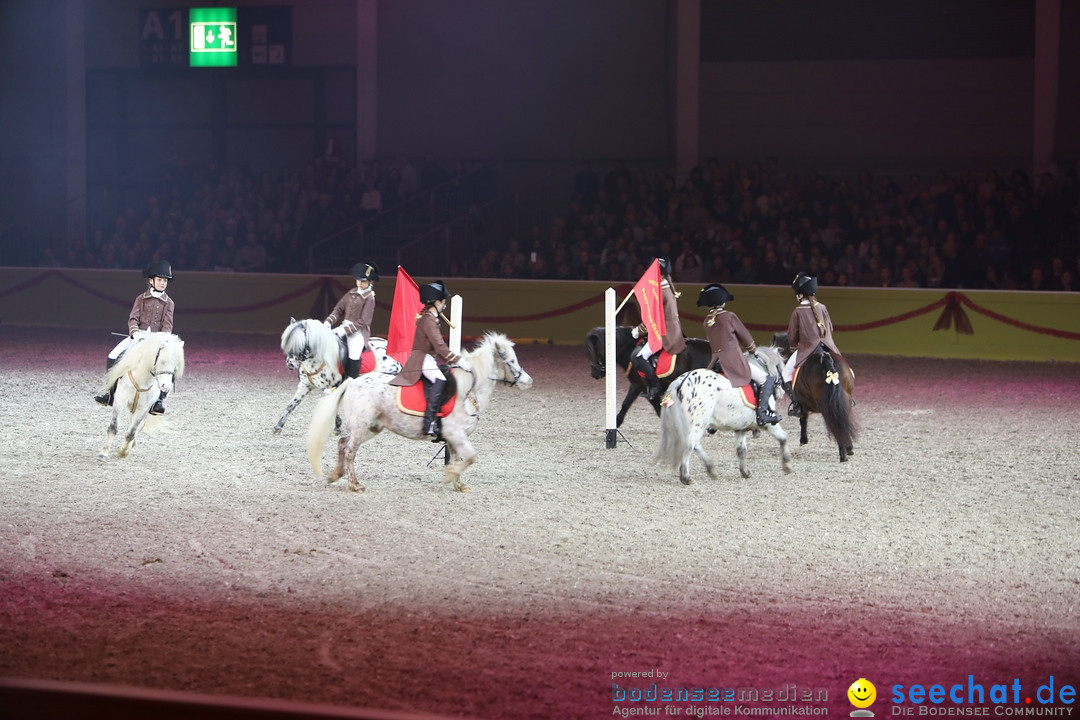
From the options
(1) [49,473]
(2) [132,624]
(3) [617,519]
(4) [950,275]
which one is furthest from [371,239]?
(2) [132,624]

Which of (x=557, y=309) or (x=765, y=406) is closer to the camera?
Answer: (x=765, y=406)

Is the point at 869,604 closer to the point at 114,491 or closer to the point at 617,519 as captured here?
the point at 617,519

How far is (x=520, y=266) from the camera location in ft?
76.8

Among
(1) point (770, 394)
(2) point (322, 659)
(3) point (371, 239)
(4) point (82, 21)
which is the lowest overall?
(2) point (322, 659)

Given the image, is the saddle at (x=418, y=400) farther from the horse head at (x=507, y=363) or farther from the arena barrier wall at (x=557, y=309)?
the arena barrier wall at (x=557, y=309)

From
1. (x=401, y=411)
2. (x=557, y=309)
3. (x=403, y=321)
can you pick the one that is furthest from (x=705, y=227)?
(x=401, y=411)

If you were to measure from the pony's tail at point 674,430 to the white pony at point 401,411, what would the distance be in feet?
4.25

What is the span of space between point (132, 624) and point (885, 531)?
5434 millimetres

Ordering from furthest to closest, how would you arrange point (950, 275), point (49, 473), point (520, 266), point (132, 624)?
point (520, 266) → point (950, 275) → point (49, 473) → point (132, 624)

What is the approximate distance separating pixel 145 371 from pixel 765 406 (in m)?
5.70

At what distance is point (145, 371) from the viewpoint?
11.2 metres

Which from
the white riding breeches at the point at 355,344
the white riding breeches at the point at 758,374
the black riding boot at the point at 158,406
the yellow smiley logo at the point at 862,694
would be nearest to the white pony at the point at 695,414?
the white riding breeches at the point at 758,374

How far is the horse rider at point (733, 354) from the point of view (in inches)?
428

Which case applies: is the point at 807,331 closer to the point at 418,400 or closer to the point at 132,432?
the point at 418,400
